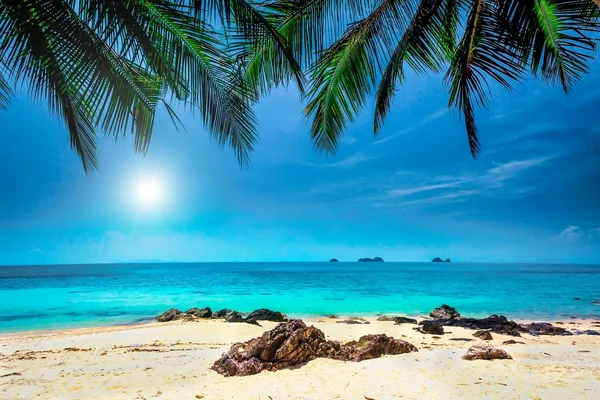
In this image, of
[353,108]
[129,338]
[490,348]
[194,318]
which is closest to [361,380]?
[490,348]

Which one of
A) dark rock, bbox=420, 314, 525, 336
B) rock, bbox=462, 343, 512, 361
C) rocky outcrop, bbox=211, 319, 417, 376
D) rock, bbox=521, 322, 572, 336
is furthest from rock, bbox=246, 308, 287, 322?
rock, bbox=521, 322, 572, 336

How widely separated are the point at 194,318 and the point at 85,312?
24.7 feet

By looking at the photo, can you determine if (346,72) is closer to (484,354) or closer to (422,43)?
(422,43)

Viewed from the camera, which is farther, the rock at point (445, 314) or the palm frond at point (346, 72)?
the rock at point (445, 314)

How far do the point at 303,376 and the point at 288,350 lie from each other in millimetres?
556

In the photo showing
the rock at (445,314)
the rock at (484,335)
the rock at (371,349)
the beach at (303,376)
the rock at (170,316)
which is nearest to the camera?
the beach at (303,376)

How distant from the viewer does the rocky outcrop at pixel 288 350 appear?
5.12m

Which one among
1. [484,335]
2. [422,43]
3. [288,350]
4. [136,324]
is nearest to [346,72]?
[422,43]

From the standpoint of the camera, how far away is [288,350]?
17.6 feet

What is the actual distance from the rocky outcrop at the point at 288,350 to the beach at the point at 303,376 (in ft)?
0.48

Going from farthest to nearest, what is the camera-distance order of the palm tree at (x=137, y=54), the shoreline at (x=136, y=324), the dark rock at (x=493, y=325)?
1. the shoreline at (x=136, y=324)
2. the dark rock at (x=493, y=325)
3. the palm tree at (x=137, y=54)

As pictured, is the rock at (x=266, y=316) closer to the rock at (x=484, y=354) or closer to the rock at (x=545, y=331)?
the rock at (x=484, y=354)

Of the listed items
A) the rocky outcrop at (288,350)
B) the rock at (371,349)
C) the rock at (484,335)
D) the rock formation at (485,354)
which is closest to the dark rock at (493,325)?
the rock at (484,335)

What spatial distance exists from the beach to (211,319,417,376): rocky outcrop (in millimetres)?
147
